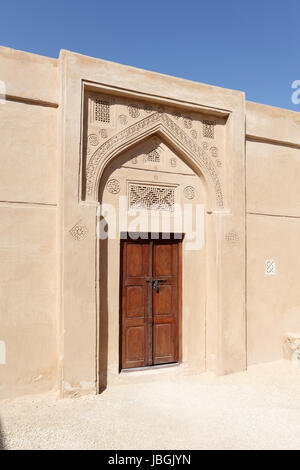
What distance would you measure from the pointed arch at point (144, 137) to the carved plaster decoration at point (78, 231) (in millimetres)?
400

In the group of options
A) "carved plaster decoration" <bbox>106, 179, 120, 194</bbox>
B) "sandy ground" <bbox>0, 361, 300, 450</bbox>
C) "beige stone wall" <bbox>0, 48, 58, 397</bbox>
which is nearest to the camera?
"sandy ground" <bbox>0, 361, 300, 450</bbox>

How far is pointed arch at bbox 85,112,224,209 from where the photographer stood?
4.63m

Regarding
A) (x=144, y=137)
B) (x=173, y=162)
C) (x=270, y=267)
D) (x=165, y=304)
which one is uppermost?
(x=144, y=137)

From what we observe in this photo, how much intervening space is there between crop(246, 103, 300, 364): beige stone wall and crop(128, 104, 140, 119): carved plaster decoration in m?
1.85

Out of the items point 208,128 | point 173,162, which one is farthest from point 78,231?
point 208,128

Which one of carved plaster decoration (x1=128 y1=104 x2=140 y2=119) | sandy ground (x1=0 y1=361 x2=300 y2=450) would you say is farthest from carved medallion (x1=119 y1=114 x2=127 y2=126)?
sandy ground (x1=0 y1=361 x2=300 y2=450)

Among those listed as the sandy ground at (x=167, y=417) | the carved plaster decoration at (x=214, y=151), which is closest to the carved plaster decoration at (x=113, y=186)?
the carved plaster decoration at (x=214, y=151)

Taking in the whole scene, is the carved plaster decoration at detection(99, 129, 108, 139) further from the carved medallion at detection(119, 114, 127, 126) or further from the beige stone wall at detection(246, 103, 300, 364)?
the beige stone wall at detection(246, 103, 300, 364)

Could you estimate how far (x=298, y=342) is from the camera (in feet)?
18.6

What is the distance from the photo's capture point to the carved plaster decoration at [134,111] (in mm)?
4922

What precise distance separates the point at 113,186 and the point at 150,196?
0.55 m

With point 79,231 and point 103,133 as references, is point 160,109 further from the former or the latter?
point 79,231

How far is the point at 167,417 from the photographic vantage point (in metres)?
3.86
